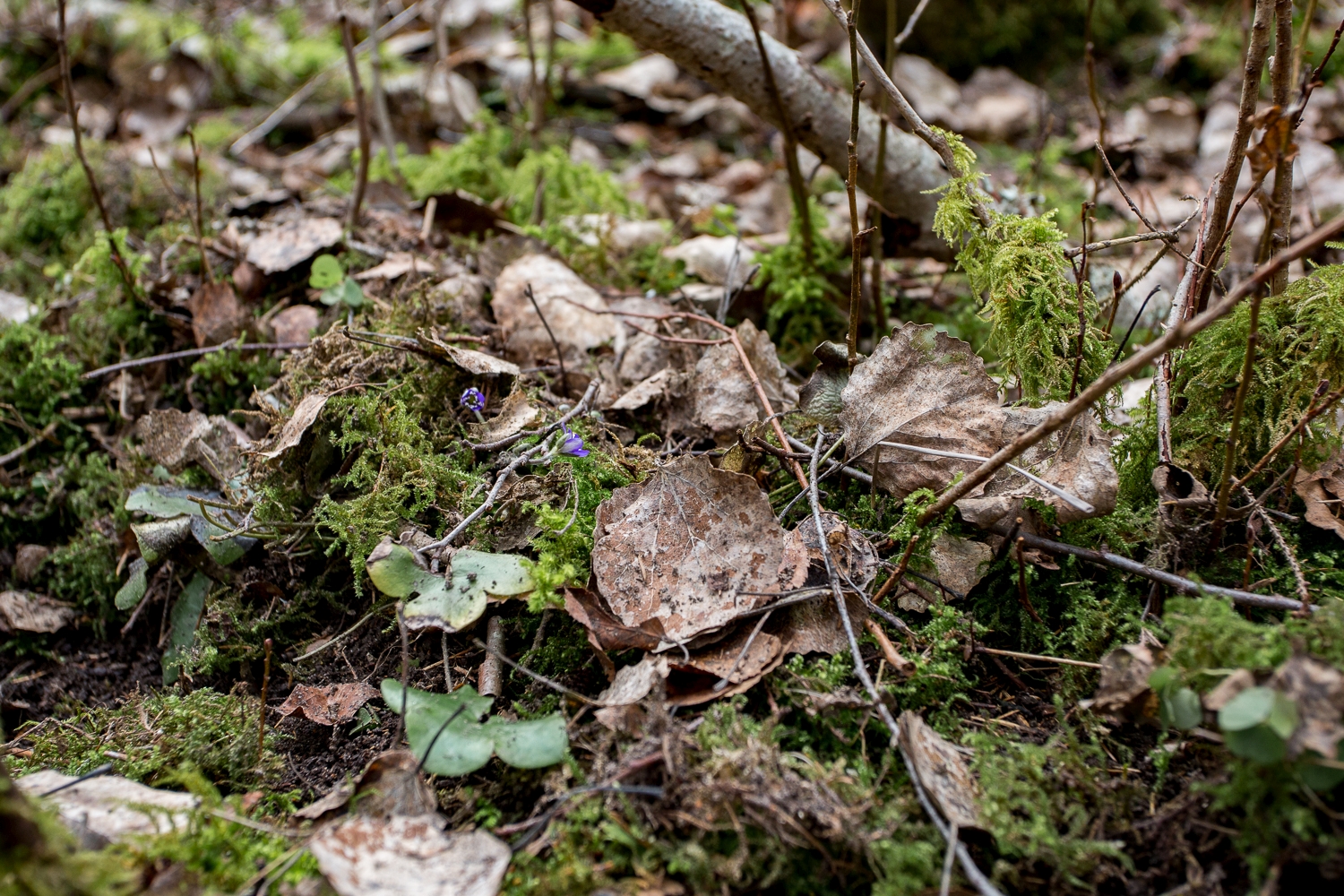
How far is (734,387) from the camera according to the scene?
7.71ft

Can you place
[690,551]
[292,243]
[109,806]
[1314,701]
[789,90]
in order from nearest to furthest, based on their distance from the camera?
[1314,701], [109,806], [690,551], [789,90], [292,243]

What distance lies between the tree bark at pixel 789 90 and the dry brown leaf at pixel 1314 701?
1680mm

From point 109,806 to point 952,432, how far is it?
181cm

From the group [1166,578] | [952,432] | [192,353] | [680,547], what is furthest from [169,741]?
[1166,578]

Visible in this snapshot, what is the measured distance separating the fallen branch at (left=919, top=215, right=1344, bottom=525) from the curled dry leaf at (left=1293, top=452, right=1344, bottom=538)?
595 mm

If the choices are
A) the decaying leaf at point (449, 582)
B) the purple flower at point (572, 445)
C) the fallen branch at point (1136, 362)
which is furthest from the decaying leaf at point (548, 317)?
the fallen branch at point (1136, 362)

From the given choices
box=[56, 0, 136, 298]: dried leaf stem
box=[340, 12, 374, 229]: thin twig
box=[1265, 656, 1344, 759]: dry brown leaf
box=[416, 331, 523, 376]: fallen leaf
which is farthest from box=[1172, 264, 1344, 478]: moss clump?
box=[56, 0, 136, 298]: dried leaf stem

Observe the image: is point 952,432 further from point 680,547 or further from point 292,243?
point 292,243

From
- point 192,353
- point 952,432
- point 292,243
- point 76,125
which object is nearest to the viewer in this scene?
point 952,432

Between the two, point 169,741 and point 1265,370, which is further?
point 1265,370

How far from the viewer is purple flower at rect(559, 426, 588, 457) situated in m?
2.04

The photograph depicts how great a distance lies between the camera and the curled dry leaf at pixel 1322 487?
184cm

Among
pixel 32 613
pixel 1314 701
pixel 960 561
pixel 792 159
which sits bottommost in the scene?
pixel 32 613

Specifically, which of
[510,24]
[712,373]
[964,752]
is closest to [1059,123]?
[510,24]
